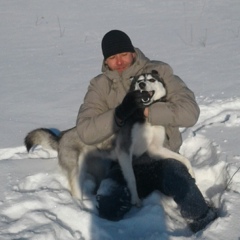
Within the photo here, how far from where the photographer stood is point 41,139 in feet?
13.0

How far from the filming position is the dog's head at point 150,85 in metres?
3.28

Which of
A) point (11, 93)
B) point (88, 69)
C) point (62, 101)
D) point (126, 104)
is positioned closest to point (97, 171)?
point (126, 104)

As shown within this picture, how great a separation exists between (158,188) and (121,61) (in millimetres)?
1035

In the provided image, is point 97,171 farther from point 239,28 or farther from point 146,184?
point 239,28

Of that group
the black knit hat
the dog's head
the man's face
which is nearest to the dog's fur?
the dog's head

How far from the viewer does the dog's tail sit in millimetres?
3900

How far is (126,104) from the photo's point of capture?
3104 millimetres

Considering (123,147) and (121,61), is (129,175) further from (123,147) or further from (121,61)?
(121,61)

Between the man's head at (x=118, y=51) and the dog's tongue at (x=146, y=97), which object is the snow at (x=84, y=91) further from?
the man's head at (x=118, y=51)

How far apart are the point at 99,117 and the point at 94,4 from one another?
682 cm

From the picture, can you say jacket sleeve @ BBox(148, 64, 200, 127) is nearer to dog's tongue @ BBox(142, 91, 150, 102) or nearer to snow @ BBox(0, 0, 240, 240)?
dog's tongue @ BBox(142, 91, 150, 102)

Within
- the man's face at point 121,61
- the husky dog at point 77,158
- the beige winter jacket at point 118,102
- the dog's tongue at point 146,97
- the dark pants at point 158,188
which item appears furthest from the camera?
the husky dog at point 77,158

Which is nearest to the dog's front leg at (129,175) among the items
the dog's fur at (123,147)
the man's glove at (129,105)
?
the dog's fur at (123,147)

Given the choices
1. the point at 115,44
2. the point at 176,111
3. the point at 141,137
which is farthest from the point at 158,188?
the point at 115,44
